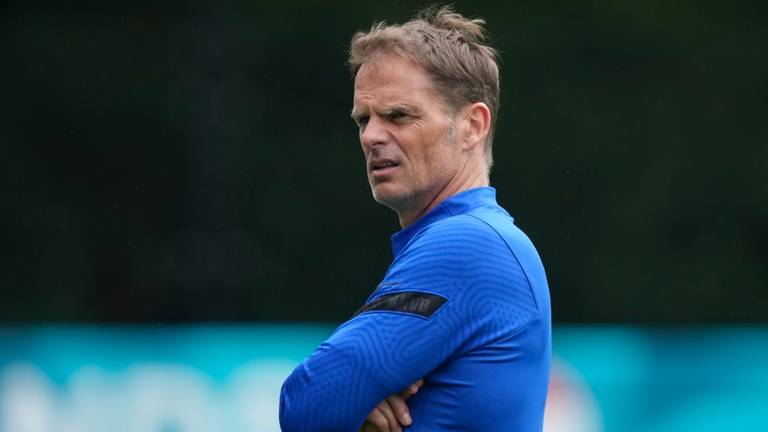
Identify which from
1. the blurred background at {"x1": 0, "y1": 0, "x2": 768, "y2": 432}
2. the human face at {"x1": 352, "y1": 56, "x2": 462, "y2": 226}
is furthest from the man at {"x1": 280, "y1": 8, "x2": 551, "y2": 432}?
A: the blurred background at {"x1": 0, "y1": 0, "x2": 768, "y2": 432}

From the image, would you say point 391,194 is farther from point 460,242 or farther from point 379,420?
point 379,420

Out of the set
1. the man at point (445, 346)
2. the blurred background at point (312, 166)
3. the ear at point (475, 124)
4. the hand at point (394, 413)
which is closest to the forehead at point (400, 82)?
the ear at point (475, 124)

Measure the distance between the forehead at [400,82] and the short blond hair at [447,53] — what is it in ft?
0.05

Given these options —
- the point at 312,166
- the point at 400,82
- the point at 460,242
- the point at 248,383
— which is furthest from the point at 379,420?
the point at 312,166

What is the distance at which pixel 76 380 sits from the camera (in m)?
6.02

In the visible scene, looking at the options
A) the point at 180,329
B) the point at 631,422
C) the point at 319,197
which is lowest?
the point at 631,422

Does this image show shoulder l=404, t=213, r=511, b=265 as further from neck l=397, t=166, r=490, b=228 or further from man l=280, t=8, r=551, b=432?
neck l=397, t=166, r=490, b=228

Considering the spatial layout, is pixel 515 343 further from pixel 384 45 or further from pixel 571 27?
pixel 571 27

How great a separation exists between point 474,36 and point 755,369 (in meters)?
3.89

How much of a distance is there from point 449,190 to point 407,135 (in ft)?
0.49

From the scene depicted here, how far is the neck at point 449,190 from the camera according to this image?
102 inches

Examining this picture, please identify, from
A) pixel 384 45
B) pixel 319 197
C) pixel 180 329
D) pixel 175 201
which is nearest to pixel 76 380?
pixel 180 329

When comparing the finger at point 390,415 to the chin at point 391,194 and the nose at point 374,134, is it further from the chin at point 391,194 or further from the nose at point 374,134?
the nose at point 374,134

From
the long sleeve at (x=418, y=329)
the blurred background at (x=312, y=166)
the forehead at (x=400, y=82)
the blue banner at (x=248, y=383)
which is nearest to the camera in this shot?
the long sleeve at (x=418, y=329)
